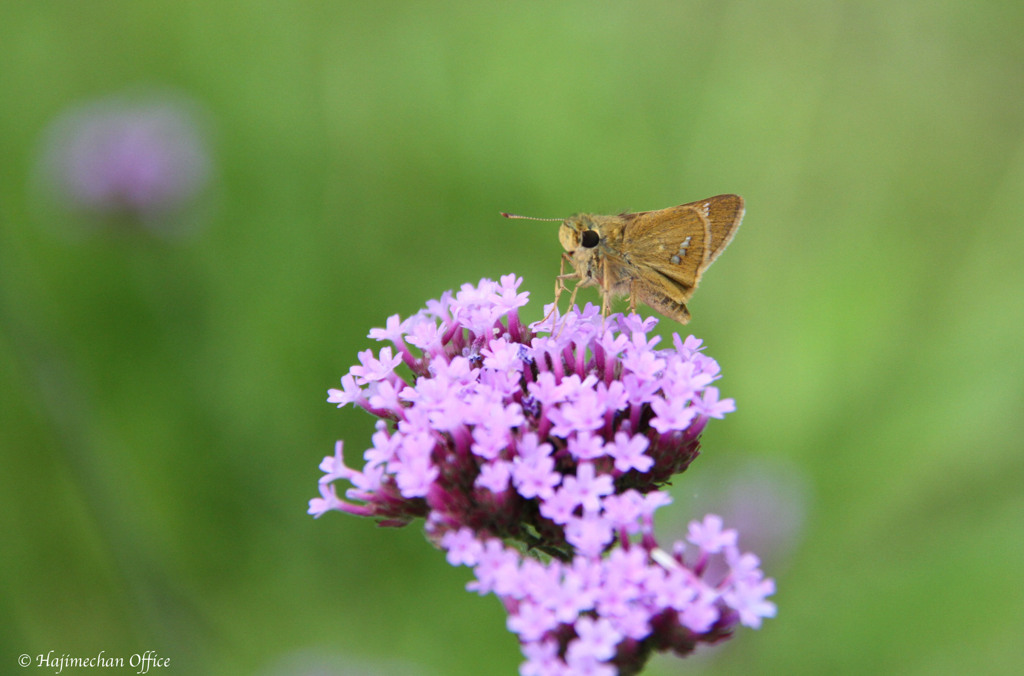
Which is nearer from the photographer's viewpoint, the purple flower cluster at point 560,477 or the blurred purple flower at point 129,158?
the purple flower cluster at point 560,477

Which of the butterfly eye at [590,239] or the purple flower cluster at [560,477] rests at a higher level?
the butterfly eye at [590,239]

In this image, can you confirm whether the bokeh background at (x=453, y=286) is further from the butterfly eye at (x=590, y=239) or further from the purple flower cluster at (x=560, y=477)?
the butterfly eye at (x=590, y=239)

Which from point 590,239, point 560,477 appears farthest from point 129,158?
point 560,477

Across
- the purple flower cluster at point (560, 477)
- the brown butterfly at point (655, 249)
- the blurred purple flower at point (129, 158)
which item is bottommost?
the purple flower cluster at point (560, 477)

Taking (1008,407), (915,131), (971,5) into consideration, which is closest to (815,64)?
(915,131)

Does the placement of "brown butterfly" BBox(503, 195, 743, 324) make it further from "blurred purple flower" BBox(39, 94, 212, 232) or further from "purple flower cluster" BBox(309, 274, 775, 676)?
"blurred purple flower" BBox(39, 94, 212, 232)

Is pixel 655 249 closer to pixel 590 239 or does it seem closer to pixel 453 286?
pixel 590 239

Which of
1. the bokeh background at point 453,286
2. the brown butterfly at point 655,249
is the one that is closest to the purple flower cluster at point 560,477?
the brown butterfly at point 655,249

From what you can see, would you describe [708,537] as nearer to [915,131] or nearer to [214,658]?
[214,658]
